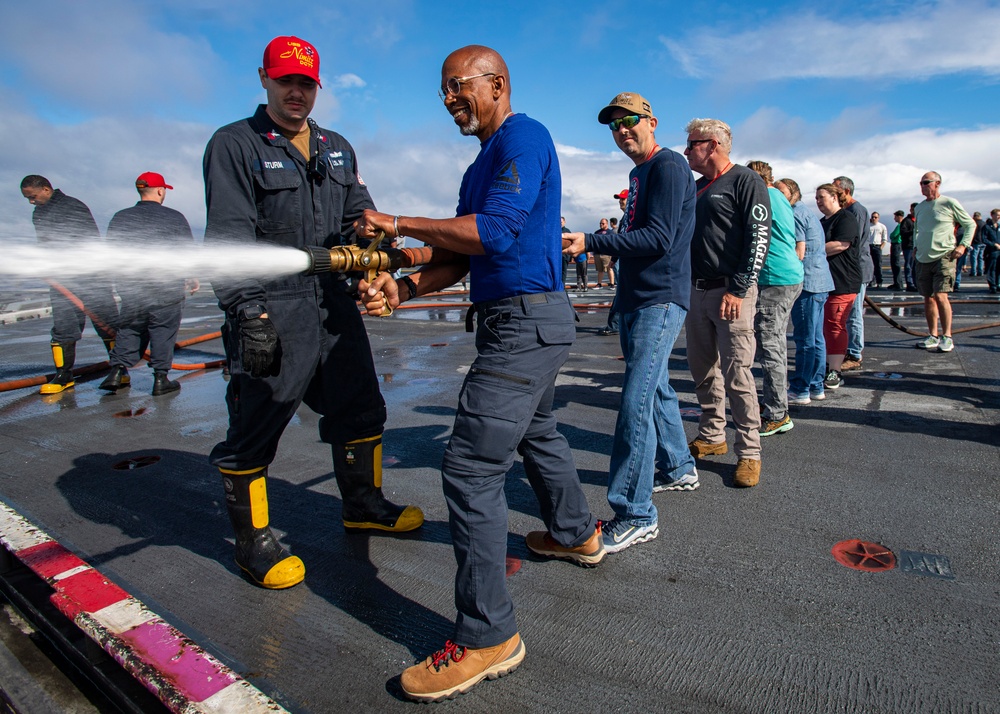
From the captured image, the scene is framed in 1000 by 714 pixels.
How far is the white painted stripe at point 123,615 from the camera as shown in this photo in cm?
239

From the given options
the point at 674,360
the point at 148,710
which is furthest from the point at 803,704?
the point at 674,360

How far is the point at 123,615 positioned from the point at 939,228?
8.39 metres

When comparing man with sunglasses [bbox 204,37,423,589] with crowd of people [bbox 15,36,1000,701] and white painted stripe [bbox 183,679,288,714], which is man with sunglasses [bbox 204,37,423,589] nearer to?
crowd of people [bbox 15,36,1000,701]

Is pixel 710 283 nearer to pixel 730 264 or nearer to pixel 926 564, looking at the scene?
pixel 730 264

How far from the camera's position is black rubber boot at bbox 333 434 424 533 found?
3297mm

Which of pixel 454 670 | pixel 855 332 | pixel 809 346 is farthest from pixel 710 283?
pixel 855 332

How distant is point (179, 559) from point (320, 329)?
1294mm

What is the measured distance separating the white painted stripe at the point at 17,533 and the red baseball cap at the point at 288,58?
2.42 meters

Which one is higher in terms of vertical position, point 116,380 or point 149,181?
point 149,181

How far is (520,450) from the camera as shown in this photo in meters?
2.77

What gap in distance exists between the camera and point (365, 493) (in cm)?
330

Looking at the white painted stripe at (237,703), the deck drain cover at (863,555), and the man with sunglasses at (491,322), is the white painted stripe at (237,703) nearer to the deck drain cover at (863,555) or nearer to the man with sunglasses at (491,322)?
the man with sunglasses at (491,322)

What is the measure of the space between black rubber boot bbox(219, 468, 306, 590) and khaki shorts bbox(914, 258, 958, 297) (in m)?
7.52

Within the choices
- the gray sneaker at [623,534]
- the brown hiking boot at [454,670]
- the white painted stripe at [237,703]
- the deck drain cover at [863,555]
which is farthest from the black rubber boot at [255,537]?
the deck drain cover at [863,555]
